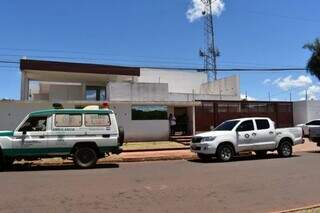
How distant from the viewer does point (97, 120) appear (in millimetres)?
17344

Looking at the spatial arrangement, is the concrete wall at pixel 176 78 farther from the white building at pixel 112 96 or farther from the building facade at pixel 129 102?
the white building at pixel 112 96

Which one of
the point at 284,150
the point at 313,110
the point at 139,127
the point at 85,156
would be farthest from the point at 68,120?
the point at 313,110

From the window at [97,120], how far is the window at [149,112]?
11997 millimetres

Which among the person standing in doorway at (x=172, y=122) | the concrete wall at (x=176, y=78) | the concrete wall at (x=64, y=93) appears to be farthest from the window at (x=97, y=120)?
the concrete wall at (x=176, y=78)

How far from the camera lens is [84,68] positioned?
104 feet

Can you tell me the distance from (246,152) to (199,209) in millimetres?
11801

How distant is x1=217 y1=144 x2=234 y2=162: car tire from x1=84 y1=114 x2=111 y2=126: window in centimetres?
511

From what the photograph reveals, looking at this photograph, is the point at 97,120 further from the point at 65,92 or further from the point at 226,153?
the point at 65,92

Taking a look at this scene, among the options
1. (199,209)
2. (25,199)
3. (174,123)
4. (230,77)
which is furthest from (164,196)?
(230,77)

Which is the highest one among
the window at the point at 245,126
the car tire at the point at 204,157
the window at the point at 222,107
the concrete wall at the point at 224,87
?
the concrete wall at the point at 224,87

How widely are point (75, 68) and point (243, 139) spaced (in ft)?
50.5

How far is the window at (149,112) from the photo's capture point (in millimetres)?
29562

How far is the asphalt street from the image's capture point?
931cm

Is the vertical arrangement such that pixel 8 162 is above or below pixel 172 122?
below
